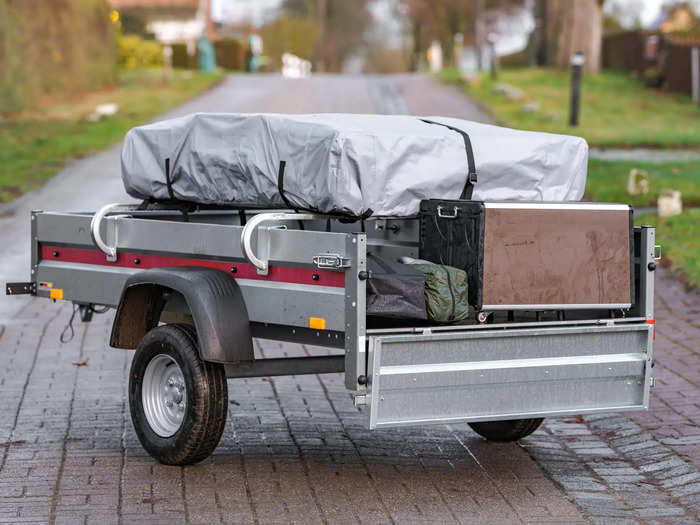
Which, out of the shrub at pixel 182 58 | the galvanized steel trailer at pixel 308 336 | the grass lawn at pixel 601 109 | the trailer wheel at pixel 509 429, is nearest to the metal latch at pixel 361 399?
the galvanized steel trailer at pixel 308 336

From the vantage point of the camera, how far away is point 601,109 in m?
31.1

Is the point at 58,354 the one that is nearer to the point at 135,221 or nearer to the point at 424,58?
the point at 135,221

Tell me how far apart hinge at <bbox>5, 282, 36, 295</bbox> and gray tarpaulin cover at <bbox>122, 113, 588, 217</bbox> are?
0.84 meters

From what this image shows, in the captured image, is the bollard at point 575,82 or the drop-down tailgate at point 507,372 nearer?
the drop-down tailgate at point 507,372

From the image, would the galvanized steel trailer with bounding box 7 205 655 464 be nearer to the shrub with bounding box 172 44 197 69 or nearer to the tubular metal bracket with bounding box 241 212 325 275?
the tubular metal bracket with bounding box 241 212 325 275

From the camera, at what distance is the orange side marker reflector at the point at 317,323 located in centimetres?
586

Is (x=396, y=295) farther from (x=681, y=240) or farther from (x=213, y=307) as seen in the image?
(x=681, y=240)

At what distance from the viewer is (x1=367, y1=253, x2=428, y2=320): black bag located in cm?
582

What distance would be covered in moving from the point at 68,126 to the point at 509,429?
2186 centimetres

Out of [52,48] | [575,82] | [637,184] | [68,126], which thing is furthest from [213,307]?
[52,48]

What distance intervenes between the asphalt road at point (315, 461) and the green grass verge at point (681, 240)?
7.91 feet

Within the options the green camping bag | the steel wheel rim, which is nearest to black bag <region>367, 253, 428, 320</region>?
the green camping bag

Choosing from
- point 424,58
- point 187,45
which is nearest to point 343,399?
point 187,45

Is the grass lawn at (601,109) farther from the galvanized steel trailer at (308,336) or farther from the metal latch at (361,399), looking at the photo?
the metal latch at (361,399)
